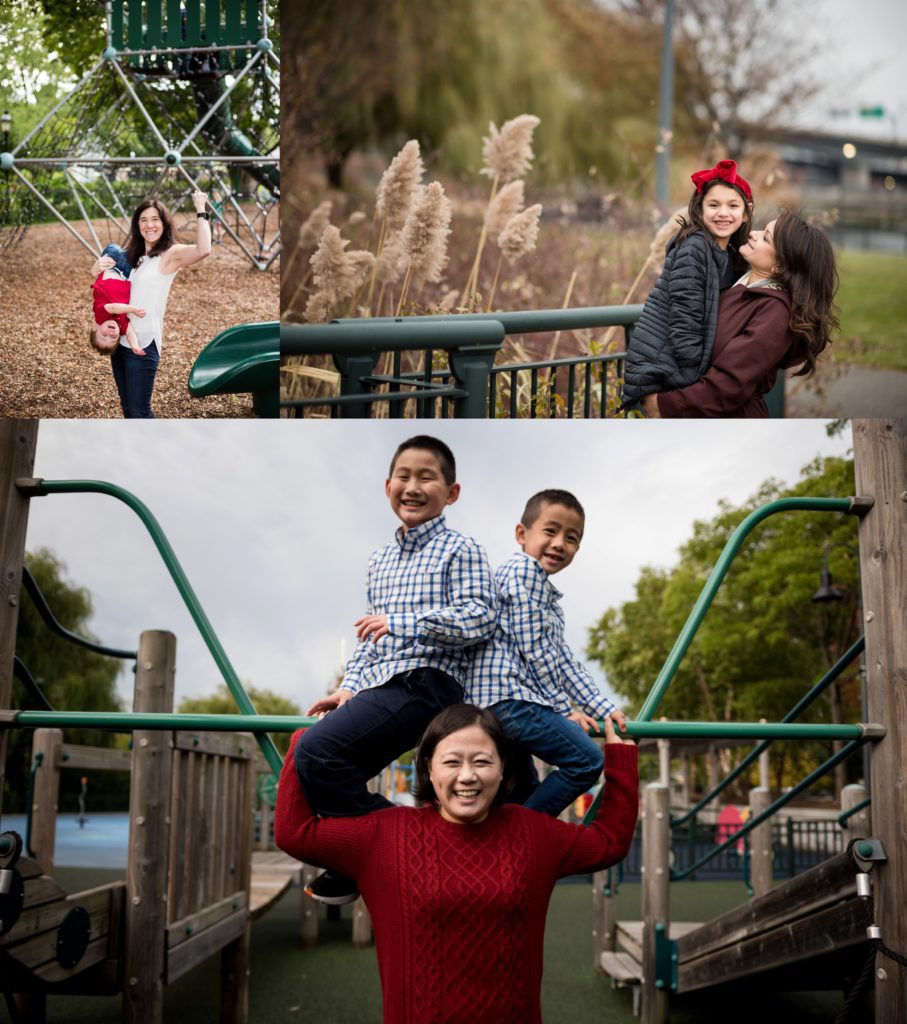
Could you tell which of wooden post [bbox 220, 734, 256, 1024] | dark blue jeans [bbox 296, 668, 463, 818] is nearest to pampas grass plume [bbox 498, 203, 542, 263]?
dark blue jeans [bbox 296, 668, 463, 818]

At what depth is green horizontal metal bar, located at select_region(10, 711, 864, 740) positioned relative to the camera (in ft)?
8.80

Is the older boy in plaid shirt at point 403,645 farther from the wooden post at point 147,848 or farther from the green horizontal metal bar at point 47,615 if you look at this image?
the wooden post at point 147,848

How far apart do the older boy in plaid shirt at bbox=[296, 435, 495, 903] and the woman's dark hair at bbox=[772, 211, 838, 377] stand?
6.97 feet

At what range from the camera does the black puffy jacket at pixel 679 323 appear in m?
4.27

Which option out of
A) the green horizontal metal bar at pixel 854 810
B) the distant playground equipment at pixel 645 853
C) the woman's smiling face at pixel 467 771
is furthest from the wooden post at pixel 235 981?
the woman's smiling face at pixel 467 771

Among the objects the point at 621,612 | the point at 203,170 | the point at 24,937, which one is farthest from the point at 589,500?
the point at 24,937

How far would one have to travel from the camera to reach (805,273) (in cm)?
432

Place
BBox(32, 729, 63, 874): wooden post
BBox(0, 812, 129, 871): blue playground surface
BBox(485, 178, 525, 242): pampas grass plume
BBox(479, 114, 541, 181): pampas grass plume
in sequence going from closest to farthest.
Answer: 1. BBox(32, 729, 63, 874): wooden post
2. BBox(485, 178, 525, 242): pampas grass plume
3. BBox(479, 114, 541, 181): pampas grass plume
4. BBox(0, 812, 129, 871): blue playground surface

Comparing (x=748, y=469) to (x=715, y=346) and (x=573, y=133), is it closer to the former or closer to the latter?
(x=573, y=133)

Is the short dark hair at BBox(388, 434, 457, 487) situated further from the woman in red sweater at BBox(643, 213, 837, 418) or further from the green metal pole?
the woman in red sweater at BBox(643, 213, 837, 418)

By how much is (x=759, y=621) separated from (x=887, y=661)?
1374cm

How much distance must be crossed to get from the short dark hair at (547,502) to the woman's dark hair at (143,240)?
3.01 m

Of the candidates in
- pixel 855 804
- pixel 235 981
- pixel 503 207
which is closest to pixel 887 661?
pixel 855 804

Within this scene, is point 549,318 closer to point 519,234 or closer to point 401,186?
point 519,234
